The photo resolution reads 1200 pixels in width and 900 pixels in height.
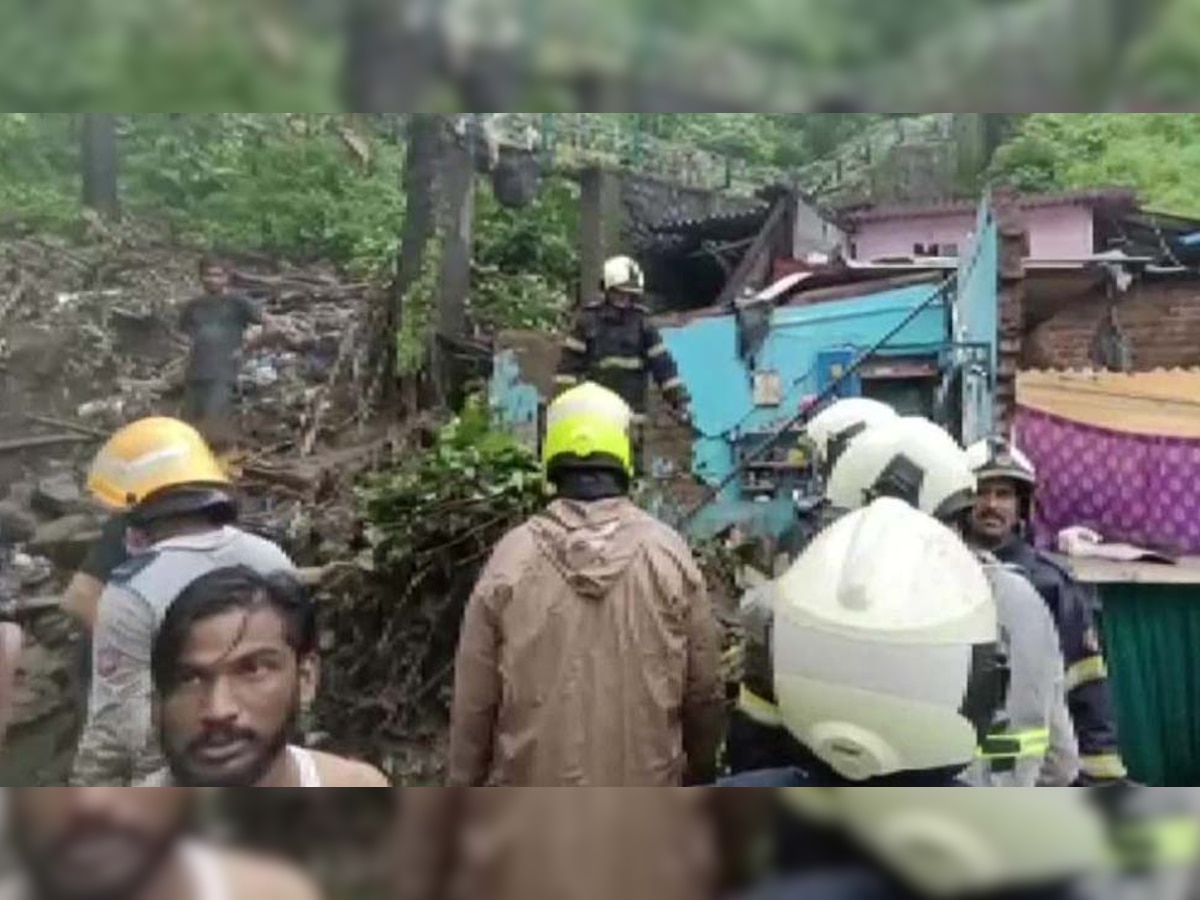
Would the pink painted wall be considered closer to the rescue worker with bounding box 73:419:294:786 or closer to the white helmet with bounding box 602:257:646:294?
the white helmet with bounding box 602:257:646:294

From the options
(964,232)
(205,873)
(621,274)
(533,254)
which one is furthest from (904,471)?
(205,873)

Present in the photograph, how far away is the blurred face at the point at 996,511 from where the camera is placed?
244 centimetres

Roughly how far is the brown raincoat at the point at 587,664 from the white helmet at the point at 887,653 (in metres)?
0.58

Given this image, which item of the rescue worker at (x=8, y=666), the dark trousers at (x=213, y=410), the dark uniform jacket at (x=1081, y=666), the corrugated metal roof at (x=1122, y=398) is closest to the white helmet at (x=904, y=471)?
the dark uniform jacket at (x=1081, y=666)

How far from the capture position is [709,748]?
2.22m

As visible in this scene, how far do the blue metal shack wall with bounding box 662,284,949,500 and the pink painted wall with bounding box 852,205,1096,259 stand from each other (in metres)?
0.07

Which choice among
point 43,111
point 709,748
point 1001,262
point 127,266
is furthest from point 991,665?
point 127,266

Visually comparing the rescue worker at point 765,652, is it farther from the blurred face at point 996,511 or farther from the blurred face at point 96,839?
the blurred face at point 96,839

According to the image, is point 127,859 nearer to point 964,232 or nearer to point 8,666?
point 8,666

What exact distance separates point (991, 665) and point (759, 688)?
32cm

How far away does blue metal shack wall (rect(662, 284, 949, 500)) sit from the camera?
2615 mm

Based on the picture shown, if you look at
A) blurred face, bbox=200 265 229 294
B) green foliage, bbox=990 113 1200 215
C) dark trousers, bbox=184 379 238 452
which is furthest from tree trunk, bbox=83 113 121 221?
green foliage, bbox=990 113 1200 215

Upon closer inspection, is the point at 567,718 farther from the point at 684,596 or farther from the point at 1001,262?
the point at 1001,262

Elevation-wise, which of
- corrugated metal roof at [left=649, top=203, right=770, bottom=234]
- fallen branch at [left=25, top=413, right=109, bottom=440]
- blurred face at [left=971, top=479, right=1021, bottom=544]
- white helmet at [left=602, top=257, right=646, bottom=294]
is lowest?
blurred face at [left=971, top=479, right=1021, bottom=544]
